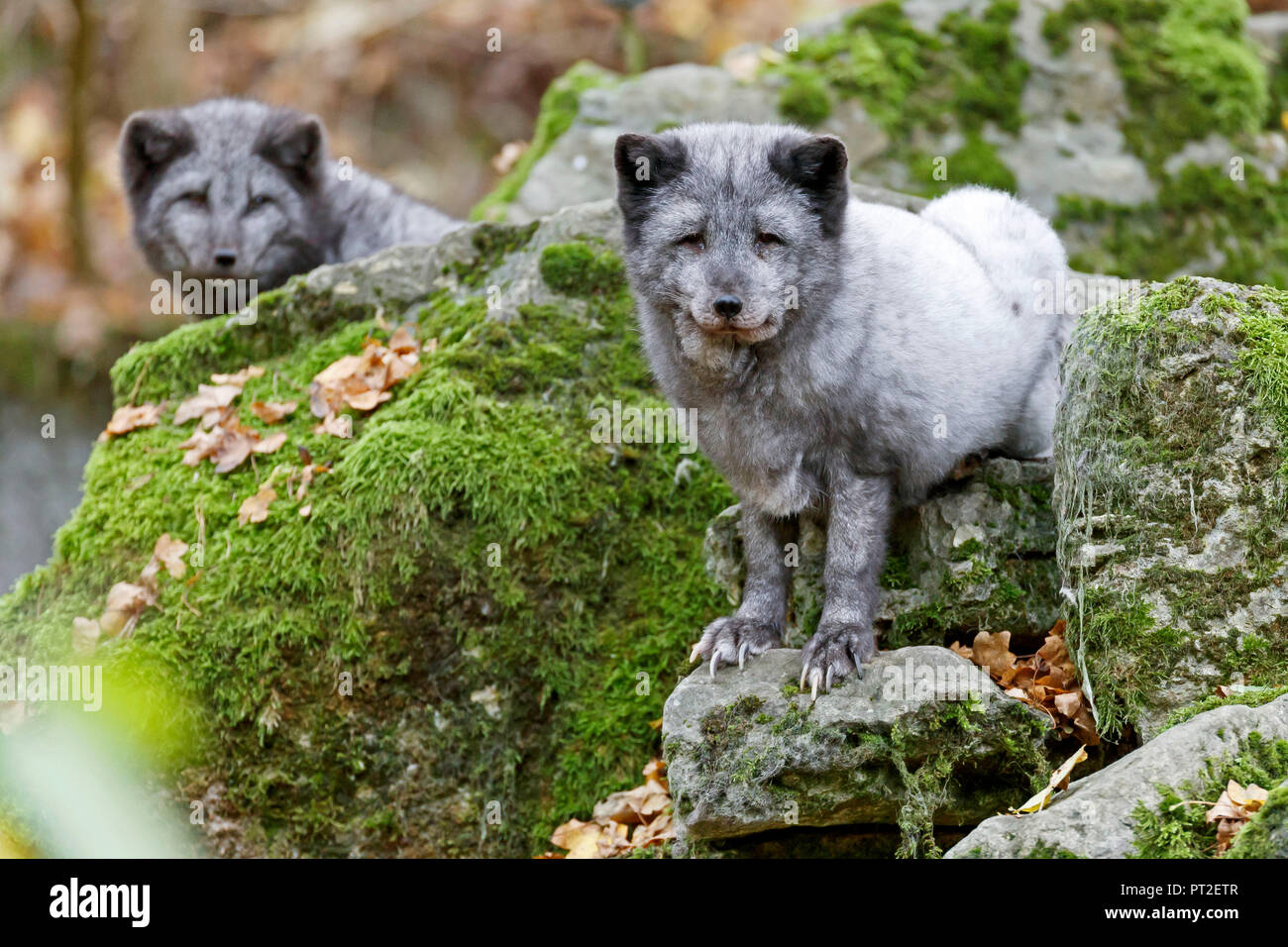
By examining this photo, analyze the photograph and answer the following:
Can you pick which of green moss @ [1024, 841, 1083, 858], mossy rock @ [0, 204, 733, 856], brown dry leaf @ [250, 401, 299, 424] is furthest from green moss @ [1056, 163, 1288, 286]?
green moss @ [1024, 841, 1083, 858]

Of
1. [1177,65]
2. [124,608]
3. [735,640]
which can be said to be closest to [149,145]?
[124,608]

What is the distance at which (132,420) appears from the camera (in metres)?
7.20

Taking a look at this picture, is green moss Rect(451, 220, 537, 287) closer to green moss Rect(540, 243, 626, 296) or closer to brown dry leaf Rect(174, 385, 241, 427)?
green moss Rect(540, 243, 626, 296)

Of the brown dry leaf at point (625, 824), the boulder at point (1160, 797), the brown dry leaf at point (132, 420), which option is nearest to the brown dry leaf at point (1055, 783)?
the boulder at point (1160, 797)

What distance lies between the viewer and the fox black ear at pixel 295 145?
8969 mm

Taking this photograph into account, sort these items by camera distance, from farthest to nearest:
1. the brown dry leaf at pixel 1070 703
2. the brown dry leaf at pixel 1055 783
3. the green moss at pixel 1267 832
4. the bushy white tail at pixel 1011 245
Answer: the bushy white tail at pixel 1011 245
the brown dry leaf at pixel 1070 703
the brown dry leaf at pixel 1055 783
the green moss at pixel 1267 832

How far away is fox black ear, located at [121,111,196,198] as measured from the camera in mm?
8734

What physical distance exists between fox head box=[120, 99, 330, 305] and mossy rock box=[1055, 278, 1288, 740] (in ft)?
19.3

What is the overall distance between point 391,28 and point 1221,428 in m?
16.5

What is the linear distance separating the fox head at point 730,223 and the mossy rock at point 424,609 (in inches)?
61.6

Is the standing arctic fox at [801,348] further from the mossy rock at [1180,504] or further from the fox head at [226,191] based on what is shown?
the fox head at [226,191]

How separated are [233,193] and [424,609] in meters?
4.08
